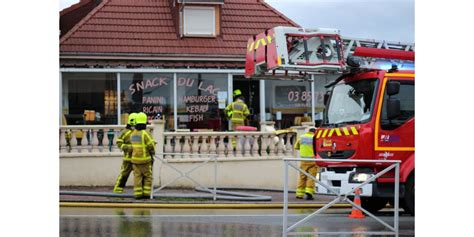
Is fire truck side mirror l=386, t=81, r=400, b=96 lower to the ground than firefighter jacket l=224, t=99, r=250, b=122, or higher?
higher

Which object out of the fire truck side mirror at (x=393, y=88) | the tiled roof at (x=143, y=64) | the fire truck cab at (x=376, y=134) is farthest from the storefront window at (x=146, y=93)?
the fire truck side mirror at (x=393, y=88)

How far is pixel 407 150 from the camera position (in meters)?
13.3

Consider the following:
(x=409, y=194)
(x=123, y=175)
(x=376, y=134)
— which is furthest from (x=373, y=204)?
(x=123, y=175)

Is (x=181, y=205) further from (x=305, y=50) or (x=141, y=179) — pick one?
(x=305, y=50)

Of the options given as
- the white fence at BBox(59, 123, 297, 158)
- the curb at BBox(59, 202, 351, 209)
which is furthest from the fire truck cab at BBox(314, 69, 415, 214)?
the white fence at BBox(59, 123, 297, 158)

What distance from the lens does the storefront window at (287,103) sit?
23234 millimetres

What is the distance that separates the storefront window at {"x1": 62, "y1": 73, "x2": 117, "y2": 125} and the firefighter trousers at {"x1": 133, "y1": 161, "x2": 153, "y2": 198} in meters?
6.49

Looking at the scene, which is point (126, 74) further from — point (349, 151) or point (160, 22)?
point (349, 151)

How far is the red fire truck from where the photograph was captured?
13.2 metres

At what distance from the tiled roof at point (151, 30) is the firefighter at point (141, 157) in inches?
268

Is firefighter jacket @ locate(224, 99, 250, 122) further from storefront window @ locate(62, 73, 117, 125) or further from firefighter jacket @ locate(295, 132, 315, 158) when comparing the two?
firefighter jacket @ locate(295, 132, 315, 158)

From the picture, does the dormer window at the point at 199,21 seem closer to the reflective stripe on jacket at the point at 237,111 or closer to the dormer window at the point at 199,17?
the dormer window at the point at 199,17

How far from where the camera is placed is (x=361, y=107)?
13.7 m
